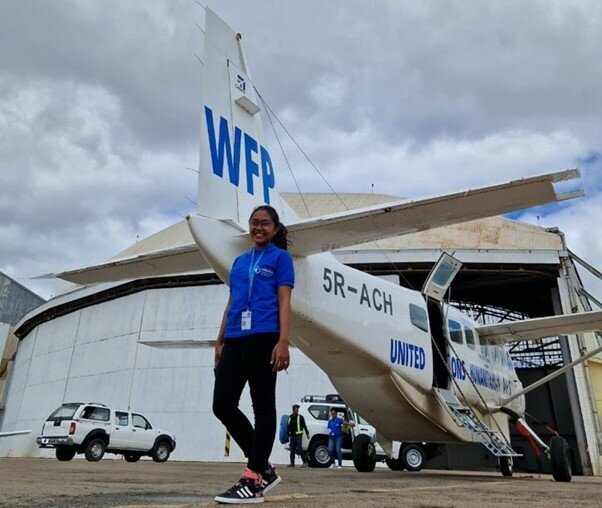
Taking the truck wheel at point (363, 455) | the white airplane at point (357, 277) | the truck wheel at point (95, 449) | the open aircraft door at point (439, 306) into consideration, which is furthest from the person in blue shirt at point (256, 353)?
the truck wheel at point (95, 449)

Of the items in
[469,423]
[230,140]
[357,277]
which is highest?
[230,140]

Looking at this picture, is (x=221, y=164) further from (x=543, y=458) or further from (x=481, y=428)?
(x=543, y=458)

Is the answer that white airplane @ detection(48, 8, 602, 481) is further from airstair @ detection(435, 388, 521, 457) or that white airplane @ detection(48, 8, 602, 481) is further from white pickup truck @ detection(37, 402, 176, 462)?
white pickup truck @ detection(37, 402, 176, 462)

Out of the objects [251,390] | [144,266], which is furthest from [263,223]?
[144,266]

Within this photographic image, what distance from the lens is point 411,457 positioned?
39.5 ft

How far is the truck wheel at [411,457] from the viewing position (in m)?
12.0

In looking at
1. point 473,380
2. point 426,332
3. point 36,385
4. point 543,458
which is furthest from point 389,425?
point 36,385

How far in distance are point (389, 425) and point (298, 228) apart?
4433 mm

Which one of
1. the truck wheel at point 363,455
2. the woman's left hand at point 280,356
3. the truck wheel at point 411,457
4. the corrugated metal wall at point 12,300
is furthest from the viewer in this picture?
the corrugated metal wall at point 12,300

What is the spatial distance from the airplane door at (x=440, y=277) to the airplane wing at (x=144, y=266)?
4.54 metres

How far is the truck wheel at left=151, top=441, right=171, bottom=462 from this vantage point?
56.3 ft

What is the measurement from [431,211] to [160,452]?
15.6 m

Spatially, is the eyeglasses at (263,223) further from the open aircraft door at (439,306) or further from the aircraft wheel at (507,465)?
the aircraft wheel at (507,465)

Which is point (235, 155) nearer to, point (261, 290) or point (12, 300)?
point (261, 290)
